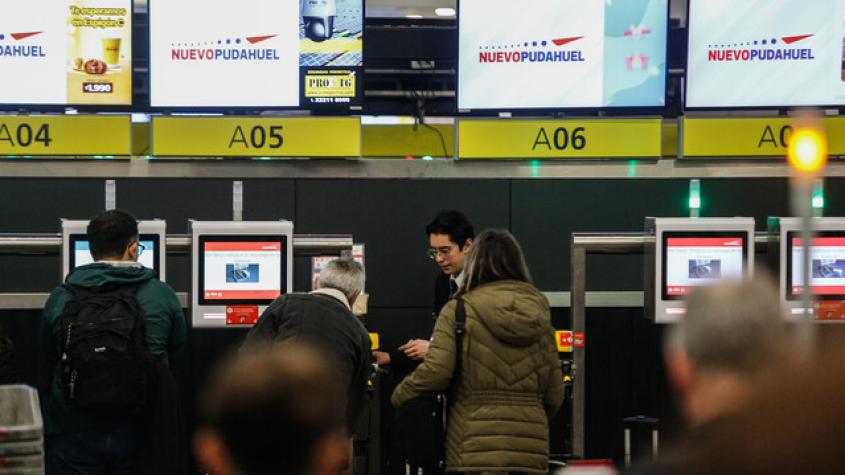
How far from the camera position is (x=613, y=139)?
249 inches

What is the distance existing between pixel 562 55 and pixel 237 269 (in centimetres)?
204

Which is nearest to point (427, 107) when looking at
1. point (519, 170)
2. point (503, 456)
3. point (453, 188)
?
point (453, 188)

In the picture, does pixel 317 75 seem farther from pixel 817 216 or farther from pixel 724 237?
pixel 817 216

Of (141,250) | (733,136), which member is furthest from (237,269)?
(733,136)

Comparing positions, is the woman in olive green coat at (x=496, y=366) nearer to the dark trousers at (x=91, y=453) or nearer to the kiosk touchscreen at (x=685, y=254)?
the dark trousers at (x=91, y=453)

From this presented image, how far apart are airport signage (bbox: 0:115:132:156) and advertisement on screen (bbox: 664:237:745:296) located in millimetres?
2976

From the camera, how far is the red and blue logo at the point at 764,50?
6.33 meters

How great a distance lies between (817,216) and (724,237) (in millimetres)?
809

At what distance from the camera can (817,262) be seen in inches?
260

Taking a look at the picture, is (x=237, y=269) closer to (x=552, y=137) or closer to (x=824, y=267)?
(x=552, y=137)

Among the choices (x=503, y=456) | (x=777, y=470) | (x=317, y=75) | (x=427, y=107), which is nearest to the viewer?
(x=777, y=470)

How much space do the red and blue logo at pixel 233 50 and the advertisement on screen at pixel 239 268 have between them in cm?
96

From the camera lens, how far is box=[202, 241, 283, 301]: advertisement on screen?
6277 mm

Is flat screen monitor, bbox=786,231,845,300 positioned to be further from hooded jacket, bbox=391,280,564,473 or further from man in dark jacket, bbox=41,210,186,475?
man in dark jacket, bbox=41,210,186,475
